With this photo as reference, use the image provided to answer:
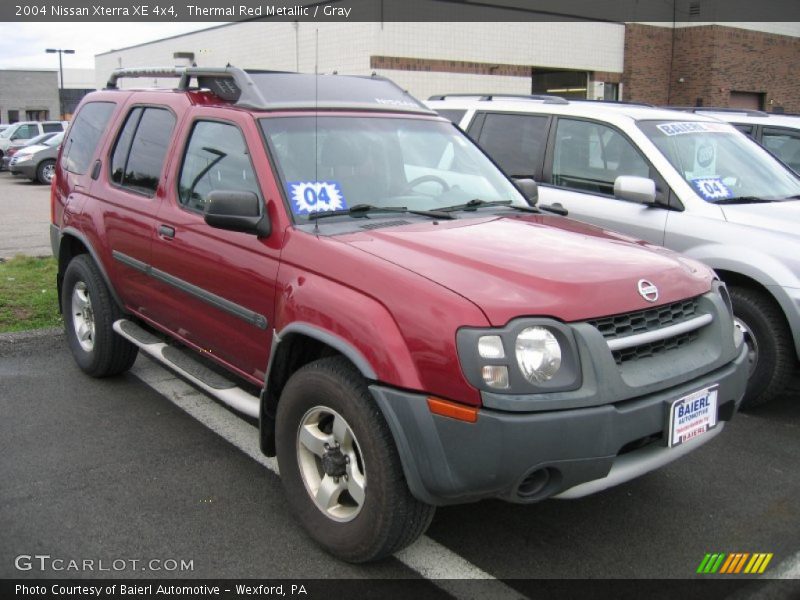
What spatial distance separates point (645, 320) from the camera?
300cm

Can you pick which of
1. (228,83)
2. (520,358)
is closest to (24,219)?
(228,83)

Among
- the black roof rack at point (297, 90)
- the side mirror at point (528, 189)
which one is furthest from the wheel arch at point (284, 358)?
the side mirror at point (528, 189)

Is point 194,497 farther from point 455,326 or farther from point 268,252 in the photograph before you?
point 455,326

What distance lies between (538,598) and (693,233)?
3.08m

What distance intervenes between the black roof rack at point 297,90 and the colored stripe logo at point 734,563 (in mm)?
2799

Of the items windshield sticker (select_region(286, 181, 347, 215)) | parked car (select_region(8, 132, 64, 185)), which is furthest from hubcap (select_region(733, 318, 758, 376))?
parked car (select_region(8, 132, 64, 185))

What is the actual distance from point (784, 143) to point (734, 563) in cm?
670

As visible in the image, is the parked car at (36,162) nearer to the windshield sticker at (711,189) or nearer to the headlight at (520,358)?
the windshield sticker at (711,189)

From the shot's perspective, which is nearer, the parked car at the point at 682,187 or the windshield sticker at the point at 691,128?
the parked car at the point at 682,187

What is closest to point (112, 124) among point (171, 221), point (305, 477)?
point (171, 221)

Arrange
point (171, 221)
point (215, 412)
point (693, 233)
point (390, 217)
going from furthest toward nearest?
point (693, 233)
point (215, 412)
point (171, 221)
point (390, 217)

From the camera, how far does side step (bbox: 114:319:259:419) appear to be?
3.67 metres

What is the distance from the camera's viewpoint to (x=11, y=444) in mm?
4270

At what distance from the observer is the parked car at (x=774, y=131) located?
819 cm
